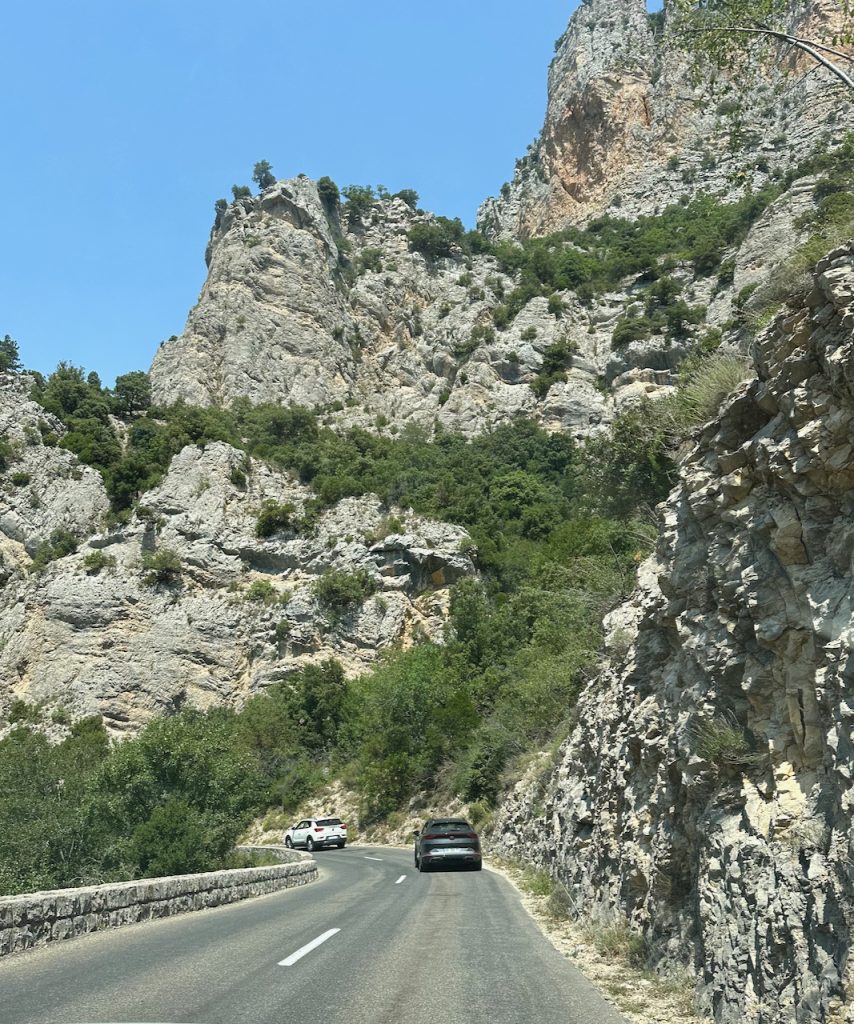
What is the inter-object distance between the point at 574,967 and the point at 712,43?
47.4 feet

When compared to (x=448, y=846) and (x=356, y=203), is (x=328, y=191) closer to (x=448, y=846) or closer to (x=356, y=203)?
(x=356, y=203)

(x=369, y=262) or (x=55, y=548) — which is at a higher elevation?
(x=369, y=262)

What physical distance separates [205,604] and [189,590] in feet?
5.06

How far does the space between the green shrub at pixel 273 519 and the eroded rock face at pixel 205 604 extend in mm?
535

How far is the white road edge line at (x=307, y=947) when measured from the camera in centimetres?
888

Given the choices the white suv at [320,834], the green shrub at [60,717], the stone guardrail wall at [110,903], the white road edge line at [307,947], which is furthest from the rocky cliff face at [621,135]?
the white road edge line at [307,947]

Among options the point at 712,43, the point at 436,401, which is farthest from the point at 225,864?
the point at 436,401

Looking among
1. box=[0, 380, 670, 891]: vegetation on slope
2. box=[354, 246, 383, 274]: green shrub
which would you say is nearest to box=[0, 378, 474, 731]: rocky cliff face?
box=[0, 380, 670, 891]: vegetation on slope

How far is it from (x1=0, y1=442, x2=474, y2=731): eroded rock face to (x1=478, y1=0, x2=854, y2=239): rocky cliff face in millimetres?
58289

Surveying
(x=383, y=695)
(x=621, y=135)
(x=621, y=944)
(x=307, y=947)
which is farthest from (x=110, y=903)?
(x=621, y=135)

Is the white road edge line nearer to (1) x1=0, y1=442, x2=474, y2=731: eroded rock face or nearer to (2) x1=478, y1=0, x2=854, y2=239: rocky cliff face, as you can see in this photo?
(1) x1=0, y1=442, x2=474, y2=731: eroded rock face

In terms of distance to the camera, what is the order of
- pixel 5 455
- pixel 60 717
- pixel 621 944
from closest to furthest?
pixel 621 944, pixel 60 717, pixel 5 455

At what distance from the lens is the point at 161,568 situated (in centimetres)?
5588

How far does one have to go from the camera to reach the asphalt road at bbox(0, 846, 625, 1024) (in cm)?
665
